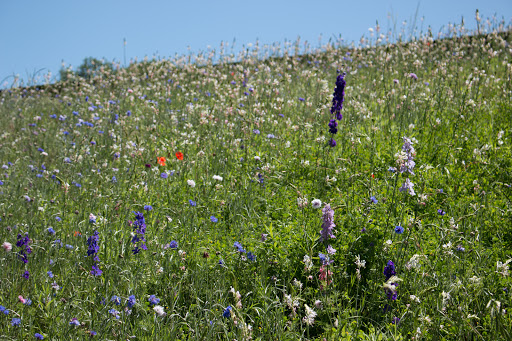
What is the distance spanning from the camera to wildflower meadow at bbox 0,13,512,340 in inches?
111

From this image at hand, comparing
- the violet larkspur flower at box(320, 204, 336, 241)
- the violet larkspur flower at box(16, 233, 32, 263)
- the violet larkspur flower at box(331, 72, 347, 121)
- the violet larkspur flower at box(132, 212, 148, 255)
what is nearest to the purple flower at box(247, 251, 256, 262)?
the violet larkspur flower at box(320, 204, 336, 241)

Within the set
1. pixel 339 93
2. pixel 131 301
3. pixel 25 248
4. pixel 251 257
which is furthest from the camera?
pixel 339 93

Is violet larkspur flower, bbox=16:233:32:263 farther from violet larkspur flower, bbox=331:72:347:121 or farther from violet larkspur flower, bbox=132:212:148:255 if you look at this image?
violet larkspur flower, bbox=331:72:347:121

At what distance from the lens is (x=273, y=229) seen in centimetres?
387

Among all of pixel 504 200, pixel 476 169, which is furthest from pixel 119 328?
pixel 476 169

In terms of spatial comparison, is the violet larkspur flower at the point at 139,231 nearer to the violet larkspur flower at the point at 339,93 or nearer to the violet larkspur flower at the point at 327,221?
the violet larkspur flower at the point at 327,221

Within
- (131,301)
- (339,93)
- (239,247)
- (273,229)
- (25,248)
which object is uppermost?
(339,93)

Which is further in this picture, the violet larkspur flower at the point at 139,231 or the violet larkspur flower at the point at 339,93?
the violet larkspur flower at the point at 339,93

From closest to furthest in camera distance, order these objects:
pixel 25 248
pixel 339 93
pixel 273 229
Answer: pixel 25 248 < pixel 273 229 < pixel 339 93

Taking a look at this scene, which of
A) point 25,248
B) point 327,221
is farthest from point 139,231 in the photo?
point 327,221

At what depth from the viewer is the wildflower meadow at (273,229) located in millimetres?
2822

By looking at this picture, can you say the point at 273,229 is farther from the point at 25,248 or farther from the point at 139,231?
the point at 25,248

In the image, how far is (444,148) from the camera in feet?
16.9

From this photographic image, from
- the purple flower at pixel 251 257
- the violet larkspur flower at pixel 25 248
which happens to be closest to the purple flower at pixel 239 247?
the purple flower at pixel 251 257
